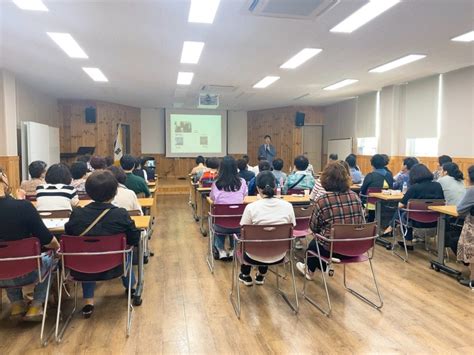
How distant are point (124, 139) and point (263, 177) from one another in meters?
10.2

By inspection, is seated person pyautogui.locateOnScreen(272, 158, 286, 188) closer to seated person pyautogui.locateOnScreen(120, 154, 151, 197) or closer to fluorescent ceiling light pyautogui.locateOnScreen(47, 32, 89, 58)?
seated person pyautogui.locateOnScreen(120, 154, 151, 197)

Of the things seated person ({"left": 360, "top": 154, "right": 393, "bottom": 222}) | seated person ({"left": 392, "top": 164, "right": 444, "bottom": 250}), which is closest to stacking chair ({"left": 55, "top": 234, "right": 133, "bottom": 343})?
seated person ({"left": 392, "top": 164, "right": 444, "bottom": 250})

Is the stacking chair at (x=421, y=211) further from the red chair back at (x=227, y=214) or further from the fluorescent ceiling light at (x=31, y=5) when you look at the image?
the fluorescent ceiling light at (x=31, y=5)

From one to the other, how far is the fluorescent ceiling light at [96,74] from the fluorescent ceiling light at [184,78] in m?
1.62

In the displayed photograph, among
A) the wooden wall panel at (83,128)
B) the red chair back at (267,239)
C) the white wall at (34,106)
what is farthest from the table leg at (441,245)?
the wooden wall panel at (83,128)

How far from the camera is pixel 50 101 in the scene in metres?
10.1

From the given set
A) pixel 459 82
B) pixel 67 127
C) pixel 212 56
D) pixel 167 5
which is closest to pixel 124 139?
pixel 67 127

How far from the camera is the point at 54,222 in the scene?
2.87 m

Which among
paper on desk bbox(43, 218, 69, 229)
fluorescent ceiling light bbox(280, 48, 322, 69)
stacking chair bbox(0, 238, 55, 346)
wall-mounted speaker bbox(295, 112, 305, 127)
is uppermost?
fluorescent ceiling light bbox(280, 48, 322, 69)

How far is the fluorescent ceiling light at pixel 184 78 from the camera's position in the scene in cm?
723

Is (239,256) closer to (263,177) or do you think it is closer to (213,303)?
(213,303)

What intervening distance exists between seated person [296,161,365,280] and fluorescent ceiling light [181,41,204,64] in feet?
10.6

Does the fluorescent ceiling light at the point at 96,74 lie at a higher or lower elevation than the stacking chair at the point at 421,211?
higher

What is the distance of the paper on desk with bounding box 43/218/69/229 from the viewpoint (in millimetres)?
2744
